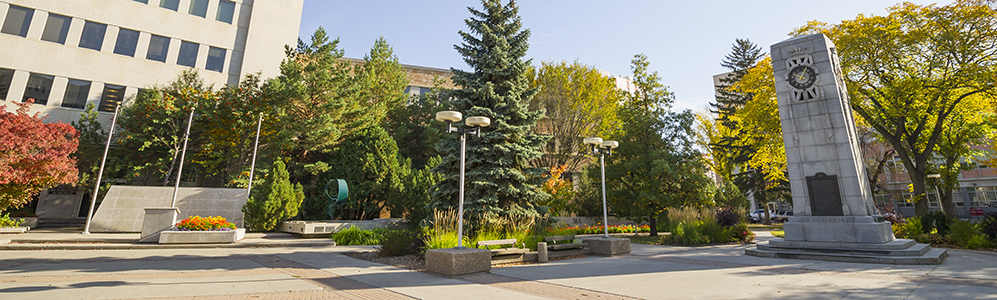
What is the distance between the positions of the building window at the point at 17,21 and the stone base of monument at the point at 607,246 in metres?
32.6

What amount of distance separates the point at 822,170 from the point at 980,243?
494 cm

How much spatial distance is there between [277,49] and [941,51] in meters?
35.4

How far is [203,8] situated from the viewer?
26719mm

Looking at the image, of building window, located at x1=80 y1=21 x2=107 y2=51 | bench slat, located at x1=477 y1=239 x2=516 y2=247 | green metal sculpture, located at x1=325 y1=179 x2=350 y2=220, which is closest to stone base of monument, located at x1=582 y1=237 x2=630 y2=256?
bench slat, located at x1=477 y1=239 x2=516 y2=247

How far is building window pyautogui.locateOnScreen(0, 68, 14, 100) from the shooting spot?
21234 mm

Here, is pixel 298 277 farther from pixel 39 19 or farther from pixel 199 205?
pixel 39 19

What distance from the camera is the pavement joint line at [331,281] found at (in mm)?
5648

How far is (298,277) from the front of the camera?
7.12m

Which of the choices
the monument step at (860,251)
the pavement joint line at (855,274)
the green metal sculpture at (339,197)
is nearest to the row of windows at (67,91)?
the green metal sculpture at (339,197)

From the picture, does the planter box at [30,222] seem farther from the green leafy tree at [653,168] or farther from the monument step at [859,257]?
the monument step at [859,257]

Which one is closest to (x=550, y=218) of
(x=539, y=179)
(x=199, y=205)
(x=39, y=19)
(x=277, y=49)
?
(x=539, y=179)

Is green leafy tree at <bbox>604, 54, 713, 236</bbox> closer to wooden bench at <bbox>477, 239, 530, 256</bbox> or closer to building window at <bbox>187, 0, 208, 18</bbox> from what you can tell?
wooden bench at <bbox>477, 239, 530, 256</bbox>

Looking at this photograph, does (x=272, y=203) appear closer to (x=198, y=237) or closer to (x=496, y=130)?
(x=198, y=237)

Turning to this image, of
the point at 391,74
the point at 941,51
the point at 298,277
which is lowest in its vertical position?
the point at 298,277
